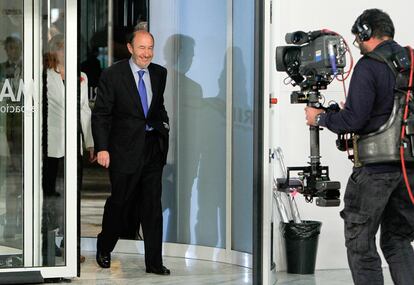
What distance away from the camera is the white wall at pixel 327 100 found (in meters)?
Answer: 6.45

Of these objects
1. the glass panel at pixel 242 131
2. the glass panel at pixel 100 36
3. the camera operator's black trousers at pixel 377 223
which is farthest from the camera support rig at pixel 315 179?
the glass panel at pixel 100 36

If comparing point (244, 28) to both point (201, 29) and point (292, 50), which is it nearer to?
point (201, 29)

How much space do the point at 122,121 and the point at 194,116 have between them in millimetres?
803

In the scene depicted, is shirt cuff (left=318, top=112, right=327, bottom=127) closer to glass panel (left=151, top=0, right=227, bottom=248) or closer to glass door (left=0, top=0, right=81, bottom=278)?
glass door (left=0, top=0, right=81, bottom=278)

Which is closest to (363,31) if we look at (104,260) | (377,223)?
(377,223)

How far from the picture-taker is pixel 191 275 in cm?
651

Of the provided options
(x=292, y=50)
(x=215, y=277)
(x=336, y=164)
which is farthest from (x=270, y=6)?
(x=215, y=277)

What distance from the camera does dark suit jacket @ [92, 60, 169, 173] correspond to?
6457mm

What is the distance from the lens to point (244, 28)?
21.7 ft

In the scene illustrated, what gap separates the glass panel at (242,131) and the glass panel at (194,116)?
127 mm

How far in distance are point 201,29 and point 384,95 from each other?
2.49m

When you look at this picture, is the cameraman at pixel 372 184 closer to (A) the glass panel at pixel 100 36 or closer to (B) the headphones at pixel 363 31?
(B) the headphones at pixel 363 31

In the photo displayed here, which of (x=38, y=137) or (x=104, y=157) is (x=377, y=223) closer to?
(x=104, y=157)

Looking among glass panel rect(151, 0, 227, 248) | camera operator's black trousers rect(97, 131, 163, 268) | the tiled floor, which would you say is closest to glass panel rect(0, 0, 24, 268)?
the tiled floor
